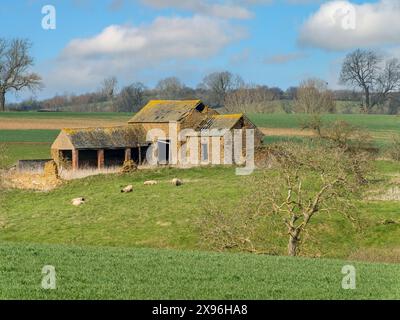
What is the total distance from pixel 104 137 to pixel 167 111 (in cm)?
687

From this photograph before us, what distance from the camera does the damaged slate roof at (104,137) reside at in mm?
59000

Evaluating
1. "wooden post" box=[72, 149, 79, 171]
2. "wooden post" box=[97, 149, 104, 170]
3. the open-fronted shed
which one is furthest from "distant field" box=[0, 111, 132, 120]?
"wooden post" box=[72, 149, 79, 171]

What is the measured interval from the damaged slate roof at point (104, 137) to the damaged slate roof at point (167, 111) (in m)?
1.46

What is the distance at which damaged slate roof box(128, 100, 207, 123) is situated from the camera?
→ 2461 inches

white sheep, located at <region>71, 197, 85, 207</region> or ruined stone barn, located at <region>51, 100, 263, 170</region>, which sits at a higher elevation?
ruined stone barn, located at <region>51, 100, 263, 170</region>

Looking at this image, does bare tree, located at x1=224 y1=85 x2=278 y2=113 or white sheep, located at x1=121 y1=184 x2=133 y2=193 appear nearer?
white sheep, located at x1=121 y1=184 x2=133 y2=193

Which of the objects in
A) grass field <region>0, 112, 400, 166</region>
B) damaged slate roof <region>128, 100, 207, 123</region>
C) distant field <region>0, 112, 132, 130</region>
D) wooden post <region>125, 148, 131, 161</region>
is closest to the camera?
wooden post <region>125, 148, 131, 161</region>

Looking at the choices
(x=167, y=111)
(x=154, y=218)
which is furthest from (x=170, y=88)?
(x=154, y=218)

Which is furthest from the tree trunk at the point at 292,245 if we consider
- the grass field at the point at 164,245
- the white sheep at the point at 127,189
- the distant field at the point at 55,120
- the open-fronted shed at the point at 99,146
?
the distant field at the point at 55,120

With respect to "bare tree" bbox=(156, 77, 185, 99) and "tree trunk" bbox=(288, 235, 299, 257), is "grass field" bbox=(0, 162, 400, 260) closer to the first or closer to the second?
"tree trunk" bbox=(288, 235, 299, 257)

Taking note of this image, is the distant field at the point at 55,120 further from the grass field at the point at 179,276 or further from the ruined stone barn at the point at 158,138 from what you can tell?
the grass field at the point at 179,276

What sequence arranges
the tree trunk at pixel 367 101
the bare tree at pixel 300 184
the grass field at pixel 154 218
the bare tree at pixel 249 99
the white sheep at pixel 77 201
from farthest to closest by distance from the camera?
the bare tree at pixel 249 99 → the tree trunk at pixel 367 101 → the white sheep at pixel 77 201 → the grass field at pixel 154 218 → the bare tree at pixel 300 184

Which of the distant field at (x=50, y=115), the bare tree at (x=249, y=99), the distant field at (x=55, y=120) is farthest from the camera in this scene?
the bare tree at (x=249, y=99)
